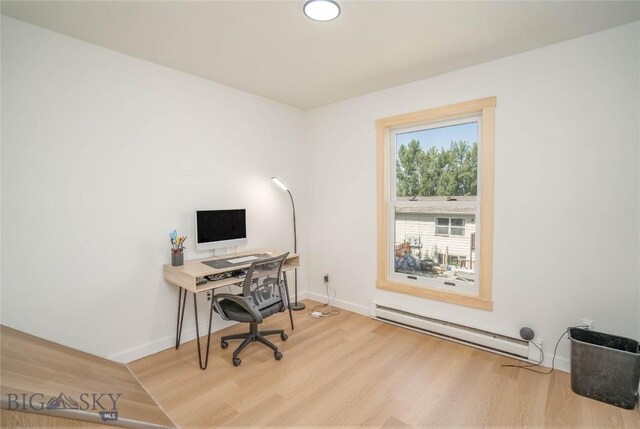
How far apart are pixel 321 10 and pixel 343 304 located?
10.1 ft

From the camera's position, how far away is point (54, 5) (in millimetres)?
1911

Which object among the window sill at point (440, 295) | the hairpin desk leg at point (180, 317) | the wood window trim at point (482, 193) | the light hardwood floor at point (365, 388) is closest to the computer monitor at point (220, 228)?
the hairpin desk leg at point (180, 317)

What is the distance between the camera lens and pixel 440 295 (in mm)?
3074

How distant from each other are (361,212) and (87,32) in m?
2.87

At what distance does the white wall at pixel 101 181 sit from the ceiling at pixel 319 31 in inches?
10.2

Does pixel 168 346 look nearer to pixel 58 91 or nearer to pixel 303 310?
pixel 303 310

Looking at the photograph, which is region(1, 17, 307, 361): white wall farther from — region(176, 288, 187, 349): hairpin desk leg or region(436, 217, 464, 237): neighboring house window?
region(436, 217, 464, 237): neighboring house window

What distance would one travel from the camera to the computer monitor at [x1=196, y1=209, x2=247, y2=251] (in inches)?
116

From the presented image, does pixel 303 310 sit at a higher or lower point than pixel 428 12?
lower

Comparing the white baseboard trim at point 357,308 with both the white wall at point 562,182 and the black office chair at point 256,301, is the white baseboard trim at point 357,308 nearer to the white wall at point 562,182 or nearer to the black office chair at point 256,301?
the white wall at point 562,182

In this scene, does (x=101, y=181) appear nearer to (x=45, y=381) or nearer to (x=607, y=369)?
(x=45, y=381)

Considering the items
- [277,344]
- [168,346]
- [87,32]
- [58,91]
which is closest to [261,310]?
[277,344]

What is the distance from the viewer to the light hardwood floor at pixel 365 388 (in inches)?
76.8

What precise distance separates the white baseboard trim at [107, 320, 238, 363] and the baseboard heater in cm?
179
